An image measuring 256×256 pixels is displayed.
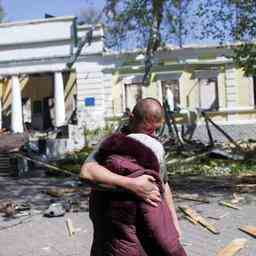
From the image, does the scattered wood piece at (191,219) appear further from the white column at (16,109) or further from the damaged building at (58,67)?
the white column at (16,109)

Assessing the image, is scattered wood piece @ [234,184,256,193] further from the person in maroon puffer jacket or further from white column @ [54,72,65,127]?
white column @ [54,72,65,127]

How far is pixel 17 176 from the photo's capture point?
1788cm

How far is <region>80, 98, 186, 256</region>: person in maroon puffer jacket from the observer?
334 cm

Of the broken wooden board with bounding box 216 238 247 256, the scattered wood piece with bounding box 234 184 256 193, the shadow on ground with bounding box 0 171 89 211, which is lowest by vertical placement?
the shadow on ground with bounding box 0 171 89 211

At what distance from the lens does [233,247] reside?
279 inches

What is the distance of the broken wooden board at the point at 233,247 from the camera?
6793mm

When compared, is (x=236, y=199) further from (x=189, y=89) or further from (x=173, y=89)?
(x=173, y=89)

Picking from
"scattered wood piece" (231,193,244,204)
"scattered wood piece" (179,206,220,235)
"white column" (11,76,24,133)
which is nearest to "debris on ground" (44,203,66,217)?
"scattered wood piece" (179,206,220,235)

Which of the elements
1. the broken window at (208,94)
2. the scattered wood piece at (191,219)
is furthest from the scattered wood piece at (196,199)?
the broken window at (208,94)

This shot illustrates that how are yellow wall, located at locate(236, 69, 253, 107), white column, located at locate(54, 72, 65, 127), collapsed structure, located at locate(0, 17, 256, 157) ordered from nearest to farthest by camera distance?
yellow wall, located at locate(236, 69, 253, 107) → collapsed structure, located at locate(0, 17, 256, 157) → white column, located at locate(54, 72, 65, 127)

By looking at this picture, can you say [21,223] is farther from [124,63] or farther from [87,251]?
[124,63]

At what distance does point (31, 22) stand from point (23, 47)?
1.43m

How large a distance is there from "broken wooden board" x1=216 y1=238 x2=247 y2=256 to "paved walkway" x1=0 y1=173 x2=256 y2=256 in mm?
77

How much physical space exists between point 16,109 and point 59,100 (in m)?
2.55
